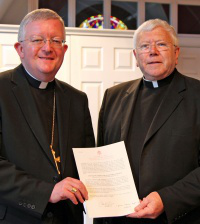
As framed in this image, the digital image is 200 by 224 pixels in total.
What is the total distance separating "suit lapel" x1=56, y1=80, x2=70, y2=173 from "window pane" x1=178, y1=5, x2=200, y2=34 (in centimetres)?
398

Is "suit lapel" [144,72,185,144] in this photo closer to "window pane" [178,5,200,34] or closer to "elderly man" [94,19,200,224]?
"elderly man" [94,19,200,224]

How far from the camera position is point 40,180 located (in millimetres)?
2080

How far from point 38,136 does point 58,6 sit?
3889 mm

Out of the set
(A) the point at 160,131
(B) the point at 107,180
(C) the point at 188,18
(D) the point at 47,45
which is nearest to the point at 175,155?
(A) the point at 160,131

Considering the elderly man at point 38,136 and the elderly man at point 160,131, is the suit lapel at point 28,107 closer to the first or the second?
the elderly man at point 38,136

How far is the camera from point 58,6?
566 cm

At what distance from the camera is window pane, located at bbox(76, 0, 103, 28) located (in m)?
5.77

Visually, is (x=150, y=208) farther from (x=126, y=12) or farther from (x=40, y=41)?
(x=126, y=12)

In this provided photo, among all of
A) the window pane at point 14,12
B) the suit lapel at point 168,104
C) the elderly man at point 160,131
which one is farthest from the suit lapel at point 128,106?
the window pane at point 14,12

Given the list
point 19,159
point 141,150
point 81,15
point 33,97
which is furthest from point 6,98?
point 81,15

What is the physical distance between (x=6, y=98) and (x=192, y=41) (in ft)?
13.4

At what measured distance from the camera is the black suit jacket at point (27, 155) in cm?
203

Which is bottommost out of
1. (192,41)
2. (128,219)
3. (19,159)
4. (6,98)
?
(128,219)

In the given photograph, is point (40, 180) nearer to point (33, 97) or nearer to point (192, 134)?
point (33, 97)
